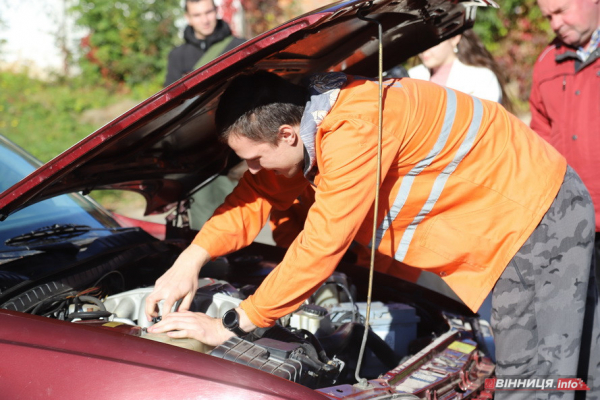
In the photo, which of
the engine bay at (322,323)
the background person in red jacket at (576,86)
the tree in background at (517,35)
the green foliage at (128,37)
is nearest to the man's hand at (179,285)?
the engine bay at (322,323)

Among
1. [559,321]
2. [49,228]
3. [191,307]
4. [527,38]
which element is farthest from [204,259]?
[527,38]

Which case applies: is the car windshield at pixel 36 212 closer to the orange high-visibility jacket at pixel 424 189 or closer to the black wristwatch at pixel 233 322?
the black wristwatch at pixel 233 322

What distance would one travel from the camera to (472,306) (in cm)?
212

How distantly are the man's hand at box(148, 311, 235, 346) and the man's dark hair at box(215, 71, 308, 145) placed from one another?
598mm

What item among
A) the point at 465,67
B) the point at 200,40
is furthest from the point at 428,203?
the point at 200,40

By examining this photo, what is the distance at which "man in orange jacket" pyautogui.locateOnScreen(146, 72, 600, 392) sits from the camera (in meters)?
1.88

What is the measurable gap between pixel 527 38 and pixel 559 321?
874 cm

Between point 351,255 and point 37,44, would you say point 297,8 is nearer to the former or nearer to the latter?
point 37,44

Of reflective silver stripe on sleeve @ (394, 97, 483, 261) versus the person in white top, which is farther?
the person in white top

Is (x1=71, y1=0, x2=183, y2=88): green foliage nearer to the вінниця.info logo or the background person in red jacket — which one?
the background person in red jacket

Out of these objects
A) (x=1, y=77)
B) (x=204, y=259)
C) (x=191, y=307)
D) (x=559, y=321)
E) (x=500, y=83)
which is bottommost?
(x=559, y=321)

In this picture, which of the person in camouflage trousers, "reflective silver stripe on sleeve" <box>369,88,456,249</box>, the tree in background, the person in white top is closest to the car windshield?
"reflective silver stripe on sleeve" <box>369,88,456,249</box>

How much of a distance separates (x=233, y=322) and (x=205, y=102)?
2.67 ft

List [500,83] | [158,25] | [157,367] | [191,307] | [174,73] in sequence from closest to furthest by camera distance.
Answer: [157,367] → [191,307] → [500,83] → [174,73] → [158,25]
